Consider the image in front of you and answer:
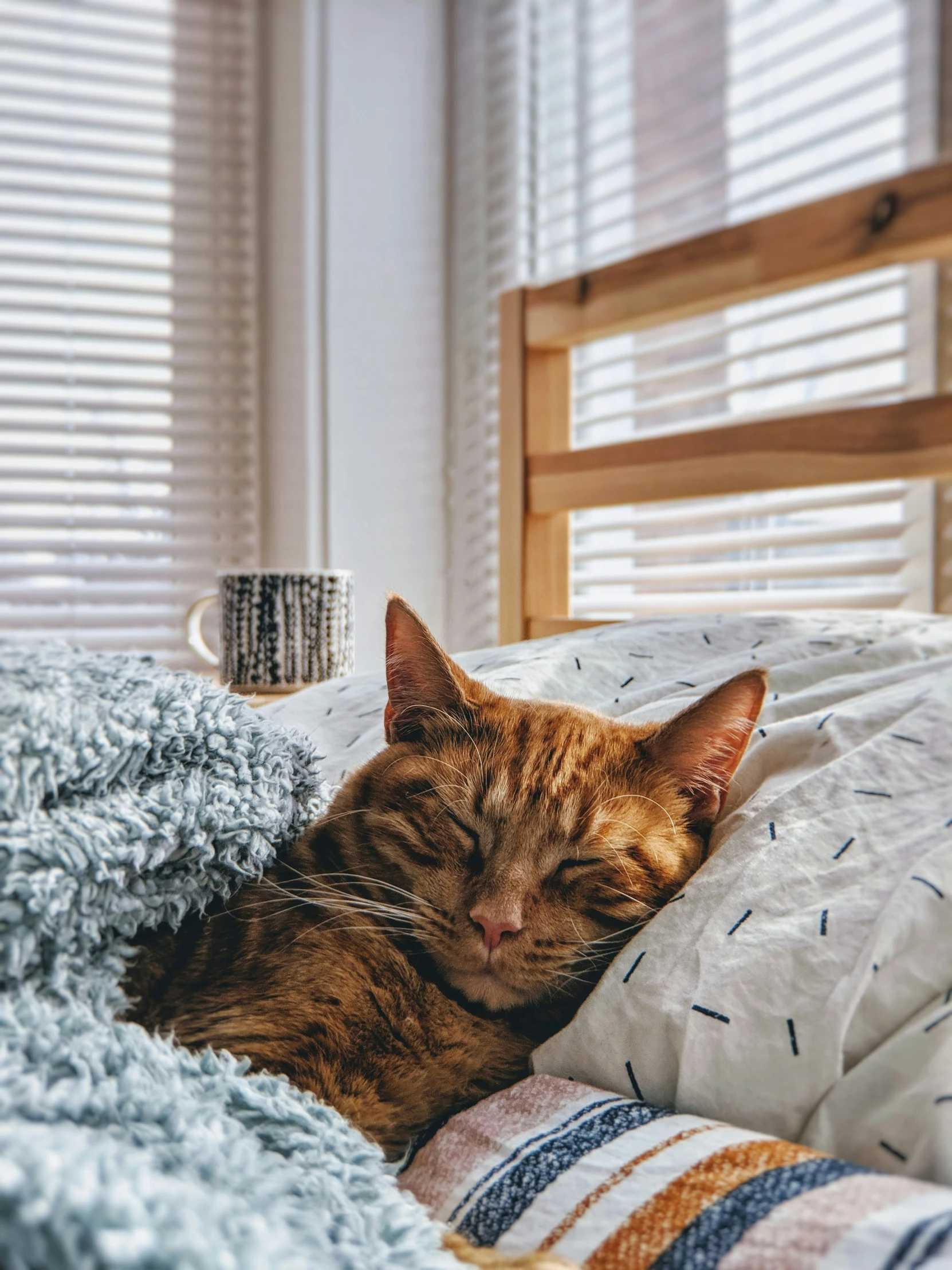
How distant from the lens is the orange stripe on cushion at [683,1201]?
1.56 ft

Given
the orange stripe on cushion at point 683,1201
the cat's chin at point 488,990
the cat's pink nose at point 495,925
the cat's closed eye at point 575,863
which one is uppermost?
the cat's closed eye at point 575,863

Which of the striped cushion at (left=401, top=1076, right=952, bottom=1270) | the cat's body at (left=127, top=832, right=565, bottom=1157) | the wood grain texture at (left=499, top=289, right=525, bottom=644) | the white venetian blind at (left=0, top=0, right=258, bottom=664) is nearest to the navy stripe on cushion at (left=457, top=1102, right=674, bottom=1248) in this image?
the striped cushion at (left=401, top=1076, right=952, bottom=1270)

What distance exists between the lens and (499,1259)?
0.49m

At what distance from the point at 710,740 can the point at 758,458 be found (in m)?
0.94

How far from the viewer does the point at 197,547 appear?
269 cm

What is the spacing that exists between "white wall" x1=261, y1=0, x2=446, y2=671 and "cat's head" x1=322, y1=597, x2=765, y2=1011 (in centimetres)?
170

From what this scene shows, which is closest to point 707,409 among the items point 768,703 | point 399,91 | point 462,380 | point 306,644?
point 462,380

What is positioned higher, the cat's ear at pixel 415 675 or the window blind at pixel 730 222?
the window blind at pixel 730 222

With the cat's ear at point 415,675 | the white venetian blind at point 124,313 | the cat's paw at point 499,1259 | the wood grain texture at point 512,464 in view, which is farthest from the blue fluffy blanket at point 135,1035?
the white venetian blind at point 124,313

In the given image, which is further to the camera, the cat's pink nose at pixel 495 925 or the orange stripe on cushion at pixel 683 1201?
the cat's pink nose at pixel 495 925

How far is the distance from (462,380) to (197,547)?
795 millimetres

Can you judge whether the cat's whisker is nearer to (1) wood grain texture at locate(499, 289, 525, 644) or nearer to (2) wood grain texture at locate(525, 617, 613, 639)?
(2) wood grain texture at locate(525, 617, 613, 639)

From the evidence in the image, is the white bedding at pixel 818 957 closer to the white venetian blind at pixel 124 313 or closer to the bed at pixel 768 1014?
the bed at pixel 768 1014

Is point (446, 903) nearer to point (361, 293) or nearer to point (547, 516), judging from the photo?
point (547, 516)
